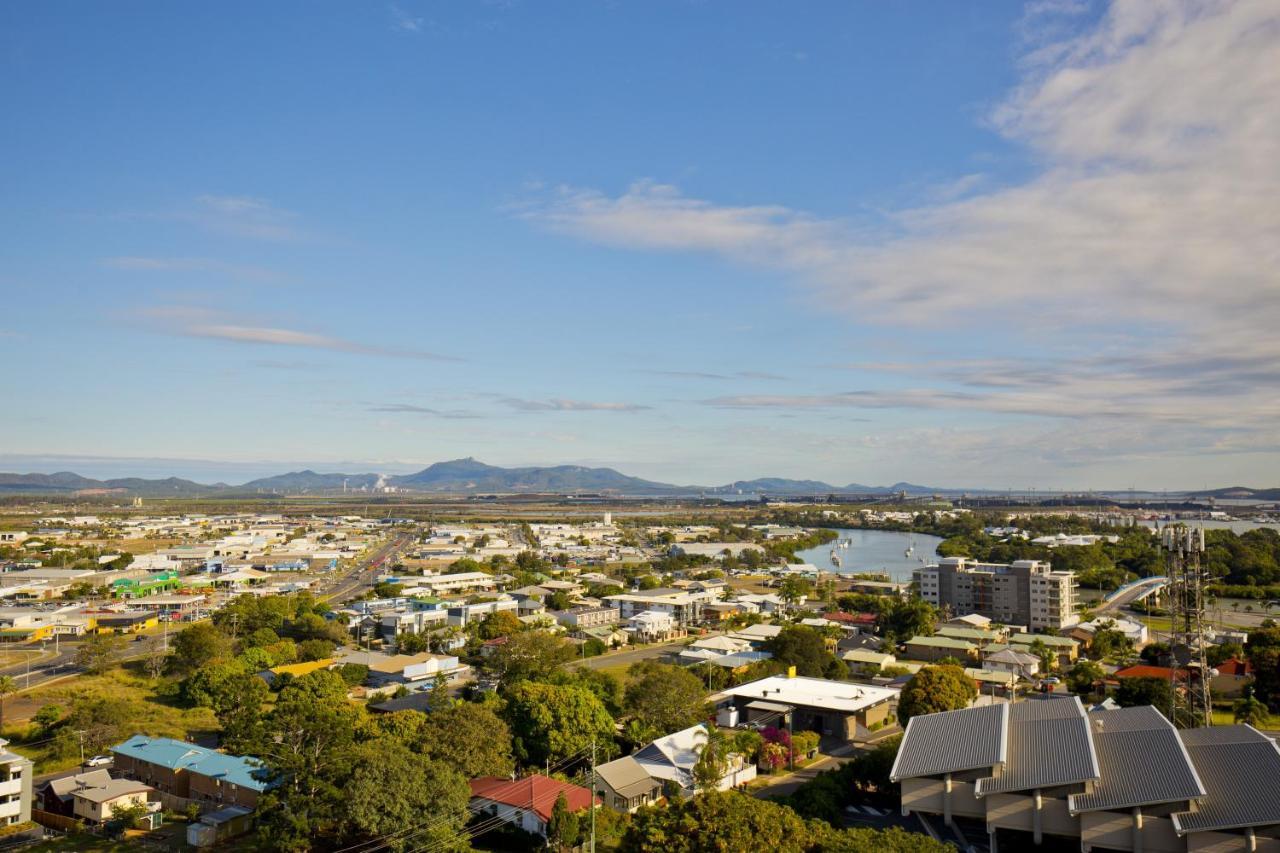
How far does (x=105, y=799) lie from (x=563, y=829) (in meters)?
5.23

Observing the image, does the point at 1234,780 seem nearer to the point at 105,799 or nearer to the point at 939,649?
the point at 105,799

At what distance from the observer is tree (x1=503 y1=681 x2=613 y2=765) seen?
34.9ft

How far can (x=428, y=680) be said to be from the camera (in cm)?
1582

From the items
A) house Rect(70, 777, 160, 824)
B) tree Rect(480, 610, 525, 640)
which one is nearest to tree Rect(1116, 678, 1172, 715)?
tree Rect(480, 610, 525, 640)

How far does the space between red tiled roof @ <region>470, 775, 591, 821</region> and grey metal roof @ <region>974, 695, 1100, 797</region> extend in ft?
13.8

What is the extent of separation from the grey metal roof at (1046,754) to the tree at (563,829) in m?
3.76

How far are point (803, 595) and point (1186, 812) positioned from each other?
2075cm

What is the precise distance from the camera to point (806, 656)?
52.7ft

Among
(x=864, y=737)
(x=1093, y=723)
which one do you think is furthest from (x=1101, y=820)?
(x=864, y=737)

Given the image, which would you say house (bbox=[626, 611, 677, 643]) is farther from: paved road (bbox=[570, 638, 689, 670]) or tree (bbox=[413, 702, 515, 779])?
tree (bbox=[413, 702, 515, 779])

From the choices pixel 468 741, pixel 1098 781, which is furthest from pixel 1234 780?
pixel 468 741

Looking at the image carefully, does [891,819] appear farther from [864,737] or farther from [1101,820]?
[864,737]

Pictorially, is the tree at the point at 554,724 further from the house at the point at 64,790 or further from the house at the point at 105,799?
the house at the point at 64,790

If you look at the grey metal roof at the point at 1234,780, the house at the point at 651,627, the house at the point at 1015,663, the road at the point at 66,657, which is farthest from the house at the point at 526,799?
the house at the point at 651,627
